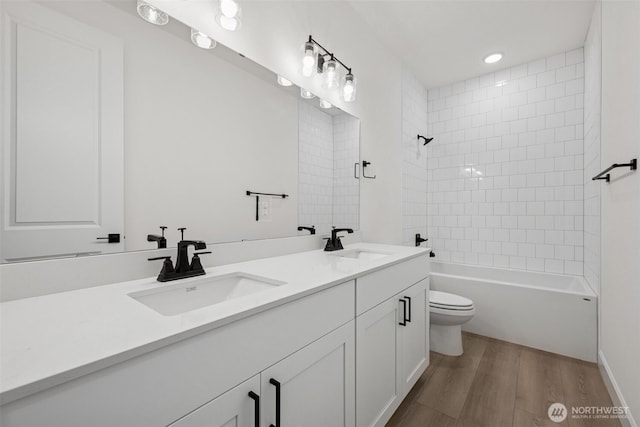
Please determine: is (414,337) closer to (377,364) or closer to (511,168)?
(377,364)

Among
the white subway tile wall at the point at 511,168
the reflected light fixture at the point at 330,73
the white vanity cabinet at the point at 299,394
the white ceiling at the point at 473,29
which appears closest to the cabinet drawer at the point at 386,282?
the white vanity cabinet at the point at 299,394

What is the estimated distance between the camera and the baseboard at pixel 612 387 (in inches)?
52.2

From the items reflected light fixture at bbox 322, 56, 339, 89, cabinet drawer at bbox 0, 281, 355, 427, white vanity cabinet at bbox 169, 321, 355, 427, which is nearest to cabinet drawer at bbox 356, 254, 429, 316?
white vanity cabinet at bbox 169, 321, 355, 427

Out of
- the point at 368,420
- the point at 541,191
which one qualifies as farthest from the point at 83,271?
the point at 541,191

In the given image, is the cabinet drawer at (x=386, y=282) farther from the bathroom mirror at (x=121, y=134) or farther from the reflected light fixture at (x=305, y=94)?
the reflected light fixture at (x=305, y=94)

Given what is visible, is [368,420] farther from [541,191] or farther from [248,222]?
[541,191]

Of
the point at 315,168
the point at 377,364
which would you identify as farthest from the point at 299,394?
the point at 315,168

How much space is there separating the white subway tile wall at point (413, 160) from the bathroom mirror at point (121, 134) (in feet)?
5.88

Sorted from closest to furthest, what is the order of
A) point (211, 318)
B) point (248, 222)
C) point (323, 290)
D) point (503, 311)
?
point (211, 318) < point (323, 290) < point (248, 222) < point (503, 311)

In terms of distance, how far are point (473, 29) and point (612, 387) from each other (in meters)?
2.64

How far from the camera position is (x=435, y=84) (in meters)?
3.33

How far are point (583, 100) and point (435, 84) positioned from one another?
1380 millimetres
